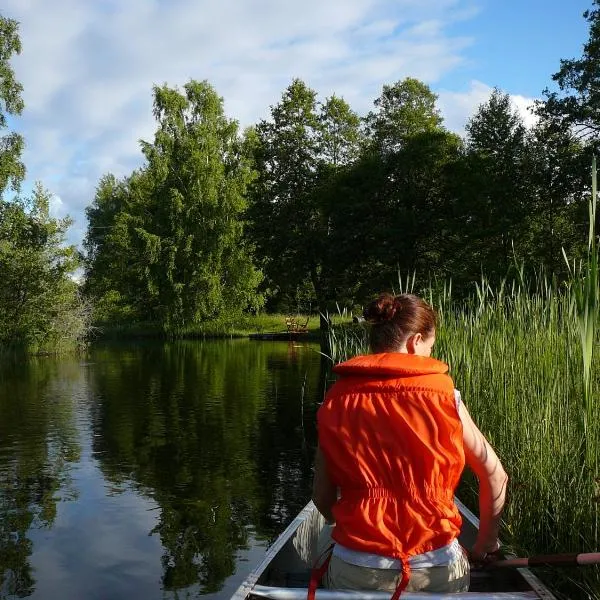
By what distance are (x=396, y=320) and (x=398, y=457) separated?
43 centimetres

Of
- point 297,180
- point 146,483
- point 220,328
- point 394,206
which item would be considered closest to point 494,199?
point 394,206

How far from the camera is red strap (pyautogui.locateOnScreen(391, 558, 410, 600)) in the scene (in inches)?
86.7

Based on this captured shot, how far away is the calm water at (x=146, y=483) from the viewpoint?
5.74 m

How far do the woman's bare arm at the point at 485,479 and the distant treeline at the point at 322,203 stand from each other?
1530cm

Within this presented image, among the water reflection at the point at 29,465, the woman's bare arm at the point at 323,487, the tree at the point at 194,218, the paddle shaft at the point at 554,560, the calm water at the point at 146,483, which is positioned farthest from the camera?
the tree at the point at 194,218

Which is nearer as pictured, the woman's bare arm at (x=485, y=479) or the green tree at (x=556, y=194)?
the woman's bare arm at (x=485, y=479)

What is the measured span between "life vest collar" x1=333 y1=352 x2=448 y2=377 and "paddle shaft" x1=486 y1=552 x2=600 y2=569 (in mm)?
932

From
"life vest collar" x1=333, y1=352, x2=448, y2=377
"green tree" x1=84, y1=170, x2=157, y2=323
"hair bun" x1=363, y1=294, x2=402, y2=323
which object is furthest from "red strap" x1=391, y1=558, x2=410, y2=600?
"green tree" x1=84, y1=170, x2=157, y2=323

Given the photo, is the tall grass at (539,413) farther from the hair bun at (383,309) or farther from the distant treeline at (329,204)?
the distant treeline at (329,204)

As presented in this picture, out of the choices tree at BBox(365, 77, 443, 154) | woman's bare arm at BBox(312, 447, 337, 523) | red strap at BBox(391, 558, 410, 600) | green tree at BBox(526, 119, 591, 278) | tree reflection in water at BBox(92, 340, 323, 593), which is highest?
tree at BBox(365, 77, 443, 154)

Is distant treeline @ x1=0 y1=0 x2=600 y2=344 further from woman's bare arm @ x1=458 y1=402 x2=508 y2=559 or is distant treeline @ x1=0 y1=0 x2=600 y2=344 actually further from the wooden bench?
woman's bare arm @ x1=458 y1=402 x2=508 y2=559

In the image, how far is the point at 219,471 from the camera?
29.7 ft

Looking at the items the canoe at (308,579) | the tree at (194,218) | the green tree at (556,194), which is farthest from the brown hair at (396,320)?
the tree at (194,218)

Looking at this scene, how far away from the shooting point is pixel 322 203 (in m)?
31.1
